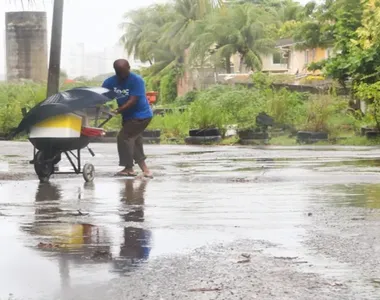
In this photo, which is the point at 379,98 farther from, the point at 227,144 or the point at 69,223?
the point at 69,223

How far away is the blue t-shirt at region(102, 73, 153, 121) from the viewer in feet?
48.5

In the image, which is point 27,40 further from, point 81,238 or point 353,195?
point 81,238

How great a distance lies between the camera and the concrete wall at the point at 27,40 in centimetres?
5297

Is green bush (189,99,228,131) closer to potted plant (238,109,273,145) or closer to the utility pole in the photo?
potted plant (238,109,273,145)

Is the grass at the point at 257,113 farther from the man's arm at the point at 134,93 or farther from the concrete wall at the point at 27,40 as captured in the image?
the concrete wall at the point at 27,40

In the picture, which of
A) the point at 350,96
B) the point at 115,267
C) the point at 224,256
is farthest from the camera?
the point at 350,96

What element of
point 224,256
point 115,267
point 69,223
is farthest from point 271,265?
point 69,223

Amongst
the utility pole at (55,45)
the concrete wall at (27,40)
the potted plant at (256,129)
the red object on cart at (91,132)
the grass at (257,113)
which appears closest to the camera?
the red object on cart at (91,132)

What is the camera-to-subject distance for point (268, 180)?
47.3 feet

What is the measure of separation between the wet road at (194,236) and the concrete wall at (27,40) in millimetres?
38436

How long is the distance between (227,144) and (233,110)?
310 centimetres

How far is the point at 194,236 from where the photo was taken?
28.1 feet

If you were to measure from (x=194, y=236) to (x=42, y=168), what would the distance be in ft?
20.4

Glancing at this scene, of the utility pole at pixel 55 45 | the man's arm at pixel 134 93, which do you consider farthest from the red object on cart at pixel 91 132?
the utility pole at pixel 55 45
